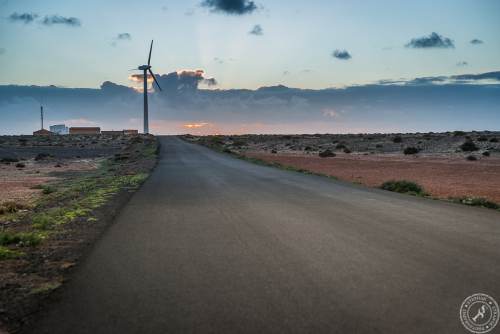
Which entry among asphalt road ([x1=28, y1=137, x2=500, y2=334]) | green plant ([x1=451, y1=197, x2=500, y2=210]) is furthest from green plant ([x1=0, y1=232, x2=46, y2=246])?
green plant ([x1=451, y1=197, x2=500, y2=210])

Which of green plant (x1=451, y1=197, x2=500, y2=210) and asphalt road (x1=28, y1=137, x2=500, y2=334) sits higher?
asphalt road (x1=28, y1=137, x2=500, y2=334)

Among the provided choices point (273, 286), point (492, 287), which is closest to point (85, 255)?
point (273, 286)

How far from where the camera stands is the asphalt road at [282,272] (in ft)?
15.8

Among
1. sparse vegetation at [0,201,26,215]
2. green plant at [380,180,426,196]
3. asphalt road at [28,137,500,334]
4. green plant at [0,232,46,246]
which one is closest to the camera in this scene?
asphalt road at [28,137,500,334]

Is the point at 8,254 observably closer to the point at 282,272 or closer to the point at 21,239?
the point at 21,239

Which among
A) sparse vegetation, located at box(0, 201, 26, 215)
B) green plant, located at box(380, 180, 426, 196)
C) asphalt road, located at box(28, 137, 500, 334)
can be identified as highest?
asphalt road, located at box(28, 137, 500, 334)

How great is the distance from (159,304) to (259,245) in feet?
10.3

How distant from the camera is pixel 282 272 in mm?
6457

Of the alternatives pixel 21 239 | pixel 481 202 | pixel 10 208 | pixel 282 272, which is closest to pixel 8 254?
pixel 21 239

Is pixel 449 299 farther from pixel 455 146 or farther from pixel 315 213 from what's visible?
pixel 455 146

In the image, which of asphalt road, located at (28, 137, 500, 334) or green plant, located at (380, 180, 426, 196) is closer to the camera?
asphalt road, located at (28, 137, 500, 334)

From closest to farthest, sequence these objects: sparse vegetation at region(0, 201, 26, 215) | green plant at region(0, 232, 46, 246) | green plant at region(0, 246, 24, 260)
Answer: green plant at region(0, 246, 24, 260), green plant at region(0, 232, 46, 246), sparse vegetation at region(0, 201, 26, 215)

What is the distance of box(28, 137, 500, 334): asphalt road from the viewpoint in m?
4.80

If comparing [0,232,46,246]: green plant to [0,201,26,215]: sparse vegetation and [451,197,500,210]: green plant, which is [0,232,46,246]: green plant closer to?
[0,201,26,215]: sparse vegetation
